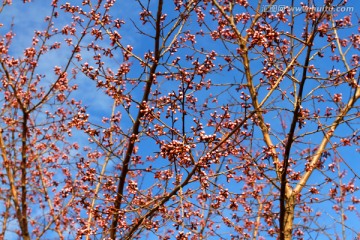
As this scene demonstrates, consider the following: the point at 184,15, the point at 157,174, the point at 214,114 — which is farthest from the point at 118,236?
the point at 184,15

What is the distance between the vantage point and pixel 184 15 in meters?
7.32

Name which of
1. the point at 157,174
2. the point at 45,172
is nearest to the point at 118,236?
the point at 157,174

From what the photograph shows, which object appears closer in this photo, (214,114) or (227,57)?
(214,114)

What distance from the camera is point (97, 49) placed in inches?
304

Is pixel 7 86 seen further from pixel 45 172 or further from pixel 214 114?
pixel 214 114

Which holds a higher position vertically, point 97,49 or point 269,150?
point 97,49

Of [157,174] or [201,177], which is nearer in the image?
[201,177]

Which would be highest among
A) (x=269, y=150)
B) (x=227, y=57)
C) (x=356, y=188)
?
(x=227, y=57)

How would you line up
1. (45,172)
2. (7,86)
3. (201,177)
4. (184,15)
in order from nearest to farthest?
(201,177) → (184,15) → (7,86) → (45,172)

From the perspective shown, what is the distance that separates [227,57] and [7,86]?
4.84 meters

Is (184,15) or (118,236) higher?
(184,15)

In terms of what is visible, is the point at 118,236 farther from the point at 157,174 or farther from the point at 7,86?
the point at 7,86

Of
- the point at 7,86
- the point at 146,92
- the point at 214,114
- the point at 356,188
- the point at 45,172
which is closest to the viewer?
the point at 214,114

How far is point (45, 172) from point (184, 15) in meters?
6.20
